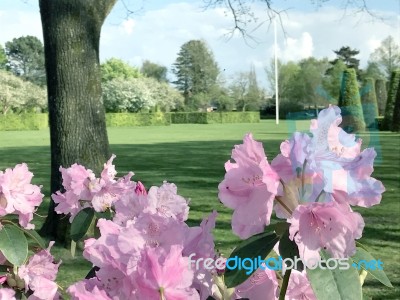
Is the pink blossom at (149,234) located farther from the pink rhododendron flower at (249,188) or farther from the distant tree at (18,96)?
the distant tree at (18,96)

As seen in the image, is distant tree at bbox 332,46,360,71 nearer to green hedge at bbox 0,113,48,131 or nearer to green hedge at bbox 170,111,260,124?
green hedge at bbox 170,111,260,124

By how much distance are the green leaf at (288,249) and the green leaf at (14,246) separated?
64cm

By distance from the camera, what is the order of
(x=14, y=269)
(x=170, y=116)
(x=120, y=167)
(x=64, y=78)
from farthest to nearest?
(x=170, y=116), (x=120, y=167), (x=64, y=78), (x=14, y=269)

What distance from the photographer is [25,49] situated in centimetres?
7312

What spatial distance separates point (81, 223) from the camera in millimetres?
1364

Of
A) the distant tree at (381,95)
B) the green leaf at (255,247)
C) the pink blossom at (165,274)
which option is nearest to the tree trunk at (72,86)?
the green leaf at (255,247)

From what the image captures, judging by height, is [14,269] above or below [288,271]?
below

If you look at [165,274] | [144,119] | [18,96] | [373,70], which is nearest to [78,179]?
[165,274]

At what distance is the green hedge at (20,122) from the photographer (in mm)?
38500

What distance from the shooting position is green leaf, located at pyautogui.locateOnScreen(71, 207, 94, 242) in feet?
4.38

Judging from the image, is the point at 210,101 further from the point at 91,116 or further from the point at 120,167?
the point at 91,116

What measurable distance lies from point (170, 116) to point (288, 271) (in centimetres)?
5012

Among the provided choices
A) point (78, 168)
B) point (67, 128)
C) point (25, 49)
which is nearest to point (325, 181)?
point (78, 168)

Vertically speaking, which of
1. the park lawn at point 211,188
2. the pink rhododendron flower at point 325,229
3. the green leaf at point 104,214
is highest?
the pink rhododendron flower at point 325,229
